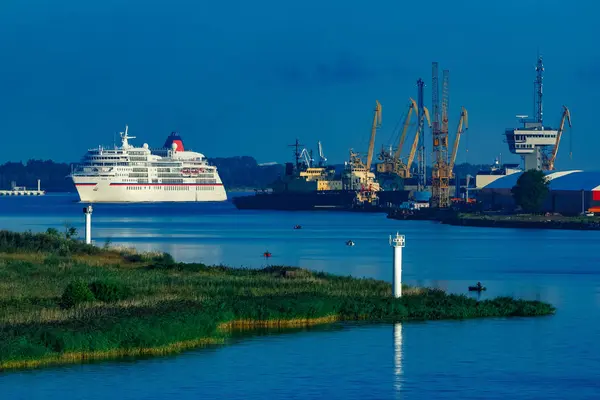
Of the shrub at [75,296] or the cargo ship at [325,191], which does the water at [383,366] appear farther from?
the cargo ship at [325,191]

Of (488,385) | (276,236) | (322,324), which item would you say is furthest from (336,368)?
(276,236)

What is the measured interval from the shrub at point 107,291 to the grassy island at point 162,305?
0.03m

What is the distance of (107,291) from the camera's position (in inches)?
1256

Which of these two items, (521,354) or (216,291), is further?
(216,291)

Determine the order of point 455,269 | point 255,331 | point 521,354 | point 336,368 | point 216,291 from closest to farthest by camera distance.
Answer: point 336,368, point 521,354, point 255,331, point 216,291, point 455,269

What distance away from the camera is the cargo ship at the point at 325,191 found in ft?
614

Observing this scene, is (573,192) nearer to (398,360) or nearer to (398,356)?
(398,356)

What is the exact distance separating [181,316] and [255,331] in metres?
2.75

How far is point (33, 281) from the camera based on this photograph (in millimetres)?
36031

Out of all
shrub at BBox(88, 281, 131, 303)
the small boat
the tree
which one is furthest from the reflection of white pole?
the tree

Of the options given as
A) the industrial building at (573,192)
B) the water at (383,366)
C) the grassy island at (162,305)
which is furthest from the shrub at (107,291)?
the industrial building at (573,192)

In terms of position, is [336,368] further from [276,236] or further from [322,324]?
[276,236]

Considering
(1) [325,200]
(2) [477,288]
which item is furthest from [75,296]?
(1) [325,200]

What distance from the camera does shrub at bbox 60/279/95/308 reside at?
30609mm
